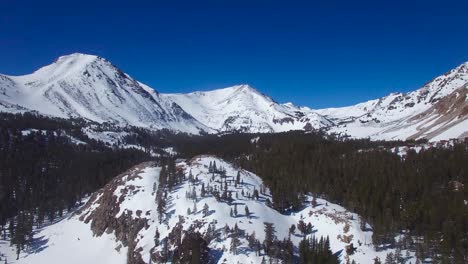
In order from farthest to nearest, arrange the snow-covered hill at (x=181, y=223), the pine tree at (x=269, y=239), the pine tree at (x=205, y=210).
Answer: the pine tree at (x=205, y=210) → the snow-covered hill at (x=181, y=223) → the pine tree at (x=269, y=239)

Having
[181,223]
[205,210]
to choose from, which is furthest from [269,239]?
[181,223]

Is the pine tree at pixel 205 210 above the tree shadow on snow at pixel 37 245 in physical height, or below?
above

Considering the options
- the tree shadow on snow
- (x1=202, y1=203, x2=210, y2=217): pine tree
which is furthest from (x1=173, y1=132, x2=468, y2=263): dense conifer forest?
the tree shadow on snow

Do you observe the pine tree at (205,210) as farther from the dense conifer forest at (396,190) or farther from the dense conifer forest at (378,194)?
the dense conifer forest at (378,194)

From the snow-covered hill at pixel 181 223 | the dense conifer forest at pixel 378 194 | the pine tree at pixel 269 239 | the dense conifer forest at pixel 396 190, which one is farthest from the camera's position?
the snow-covered hill at pixel 181 223

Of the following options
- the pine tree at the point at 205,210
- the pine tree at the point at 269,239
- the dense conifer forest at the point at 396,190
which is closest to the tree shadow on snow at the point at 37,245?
the pine tree at the point at 205,210

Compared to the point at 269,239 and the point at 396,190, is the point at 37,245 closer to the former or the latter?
the point at 269,239

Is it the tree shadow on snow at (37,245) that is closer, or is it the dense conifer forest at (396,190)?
Result: the dense conifer forest at (396,190)

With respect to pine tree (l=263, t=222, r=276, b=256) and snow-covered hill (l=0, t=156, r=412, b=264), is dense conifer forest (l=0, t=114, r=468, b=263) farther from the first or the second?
pine tree (l=263, t=222, r=276, b=256)

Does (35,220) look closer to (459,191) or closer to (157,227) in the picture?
(157,227)
